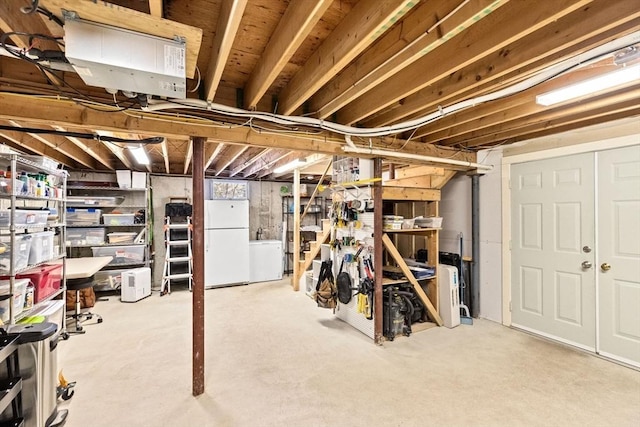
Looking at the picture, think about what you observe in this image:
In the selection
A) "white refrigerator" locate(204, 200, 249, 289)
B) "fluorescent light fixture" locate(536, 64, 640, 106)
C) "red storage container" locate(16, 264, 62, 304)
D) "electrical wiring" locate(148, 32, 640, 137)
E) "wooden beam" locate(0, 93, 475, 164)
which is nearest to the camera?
"electrical wiring" locate(148, 32, 640, 137)

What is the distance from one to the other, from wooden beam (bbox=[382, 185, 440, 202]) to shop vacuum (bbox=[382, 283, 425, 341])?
113 cm

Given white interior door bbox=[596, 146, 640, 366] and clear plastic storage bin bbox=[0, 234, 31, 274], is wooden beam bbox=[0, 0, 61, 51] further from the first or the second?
white interior door bbox=[596, 146, 640, 366]

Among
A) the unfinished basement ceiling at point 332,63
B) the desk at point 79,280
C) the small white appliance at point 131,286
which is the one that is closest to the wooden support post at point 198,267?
the unfinished basement ceiling at point 332,63

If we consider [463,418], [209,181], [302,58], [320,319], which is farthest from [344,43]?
[209,181]

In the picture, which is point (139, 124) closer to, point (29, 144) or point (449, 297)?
point (29, 144)

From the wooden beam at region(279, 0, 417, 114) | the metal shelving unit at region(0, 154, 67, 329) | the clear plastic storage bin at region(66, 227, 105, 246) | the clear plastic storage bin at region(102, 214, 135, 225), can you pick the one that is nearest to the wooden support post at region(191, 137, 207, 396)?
the wooden beam at region(279, 0, 417, 114)

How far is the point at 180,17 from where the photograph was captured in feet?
5.14

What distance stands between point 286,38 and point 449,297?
11.5 ft

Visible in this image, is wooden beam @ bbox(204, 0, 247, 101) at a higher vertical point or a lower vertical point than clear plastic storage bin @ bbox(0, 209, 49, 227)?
higher

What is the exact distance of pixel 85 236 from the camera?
5.21 meters

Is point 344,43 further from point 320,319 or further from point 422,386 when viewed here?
point 320,319

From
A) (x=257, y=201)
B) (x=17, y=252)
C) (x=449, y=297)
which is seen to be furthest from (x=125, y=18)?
(x=257, y=201)

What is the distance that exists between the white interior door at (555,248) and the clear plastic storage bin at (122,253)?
6196 mm

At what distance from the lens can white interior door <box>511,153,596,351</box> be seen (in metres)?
3.08
